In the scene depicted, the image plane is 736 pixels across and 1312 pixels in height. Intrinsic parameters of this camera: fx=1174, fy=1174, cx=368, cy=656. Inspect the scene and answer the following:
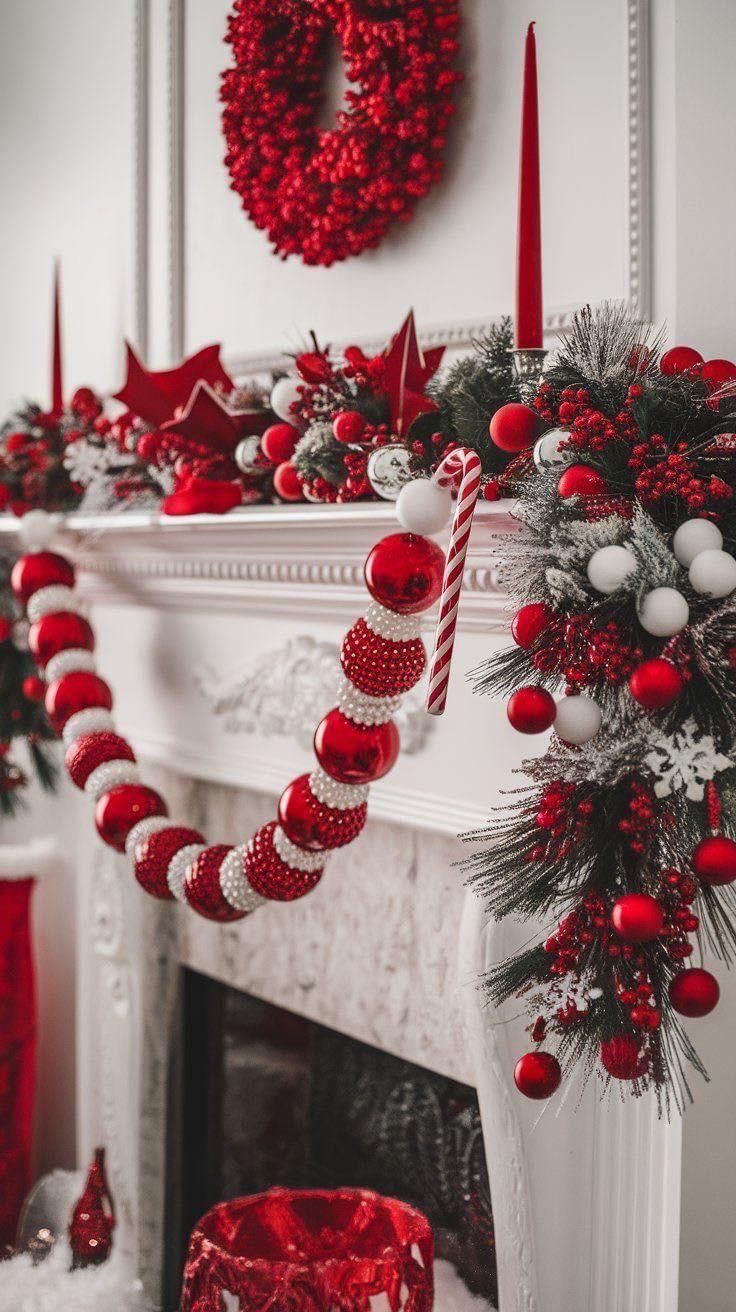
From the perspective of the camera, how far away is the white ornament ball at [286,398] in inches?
44.6

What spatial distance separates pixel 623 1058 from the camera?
72 centimetres

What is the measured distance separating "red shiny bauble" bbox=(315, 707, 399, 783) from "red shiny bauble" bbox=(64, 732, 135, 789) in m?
0.46

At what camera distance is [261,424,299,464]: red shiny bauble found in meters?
1.13

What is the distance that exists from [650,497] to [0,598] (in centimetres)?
129

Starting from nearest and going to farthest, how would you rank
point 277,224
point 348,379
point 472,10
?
point 348,379, point 472,10, point 277,224

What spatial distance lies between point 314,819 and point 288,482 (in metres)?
0.33

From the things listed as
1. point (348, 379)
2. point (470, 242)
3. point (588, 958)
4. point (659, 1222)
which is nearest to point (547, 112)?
point (470, 242)

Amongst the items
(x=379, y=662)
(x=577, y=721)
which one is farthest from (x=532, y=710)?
(x=379, y=662)

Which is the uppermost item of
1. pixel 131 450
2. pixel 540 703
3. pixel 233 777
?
pixel 131 450

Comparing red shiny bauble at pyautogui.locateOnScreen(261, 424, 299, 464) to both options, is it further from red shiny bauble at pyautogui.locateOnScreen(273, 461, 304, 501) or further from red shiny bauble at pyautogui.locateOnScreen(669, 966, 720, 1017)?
red shiny bauble at pyautogui.locateOnScreen(669, 966, 720, 1017)

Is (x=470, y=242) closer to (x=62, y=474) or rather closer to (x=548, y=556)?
(x=548, y=556)

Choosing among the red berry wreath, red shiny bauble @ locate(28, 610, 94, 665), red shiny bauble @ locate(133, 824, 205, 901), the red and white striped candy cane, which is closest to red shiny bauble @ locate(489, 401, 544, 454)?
the red and white striped candy cane

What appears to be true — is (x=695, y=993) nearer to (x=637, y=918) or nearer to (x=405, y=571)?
(x=637, y=918)

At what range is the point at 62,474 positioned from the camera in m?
1.66
